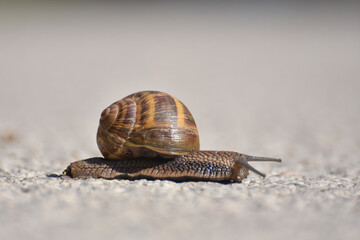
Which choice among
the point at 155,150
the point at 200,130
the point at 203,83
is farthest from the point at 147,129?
the point at 203,83

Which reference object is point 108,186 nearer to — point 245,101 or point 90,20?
point 245,101

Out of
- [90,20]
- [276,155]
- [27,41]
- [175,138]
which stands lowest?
[276,155]

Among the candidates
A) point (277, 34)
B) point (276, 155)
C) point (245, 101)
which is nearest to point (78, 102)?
point (245, 101)

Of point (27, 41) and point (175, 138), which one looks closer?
point (175, 138)

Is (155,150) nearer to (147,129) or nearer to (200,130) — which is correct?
(147,129)

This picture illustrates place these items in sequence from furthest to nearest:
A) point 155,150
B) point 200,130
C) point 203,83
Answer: point 203,83
point 200,130
point 155,150

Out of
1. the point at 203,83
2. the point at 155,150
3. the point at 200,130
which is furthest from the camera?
the point at 203,83
